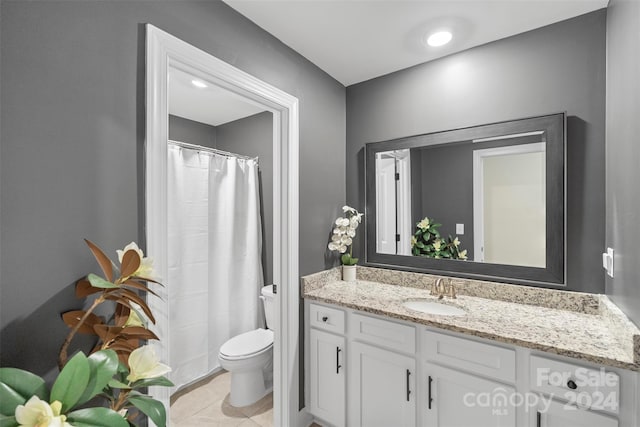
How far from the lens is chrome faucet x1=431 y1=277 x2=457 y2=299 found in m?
1.85

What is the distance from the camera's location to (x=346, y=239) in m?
2.25

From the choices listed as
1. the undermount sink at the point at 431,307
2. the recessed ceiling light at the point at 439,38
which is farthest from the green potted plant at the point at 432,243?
the recessed ceiling light at the point at 439,38

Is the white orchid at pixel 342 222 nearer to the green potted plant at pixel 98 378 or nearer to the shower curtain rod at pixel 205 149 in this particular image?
the shower curtain rod at pixel 205 149

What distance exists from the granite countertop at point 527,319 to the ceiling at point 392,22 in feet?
4.93

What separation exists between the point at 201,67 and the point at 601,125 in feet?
6.68

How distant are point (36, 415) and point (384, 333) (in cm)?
143

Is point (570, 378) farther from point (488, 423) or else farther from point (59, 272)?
point (59, 272)

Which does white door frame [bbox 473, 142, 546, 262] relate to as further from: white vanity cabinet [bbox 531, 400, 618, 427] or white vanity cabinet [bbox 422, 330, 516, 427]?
white vanity cabinet [bbox 531, 400, 618, 427]

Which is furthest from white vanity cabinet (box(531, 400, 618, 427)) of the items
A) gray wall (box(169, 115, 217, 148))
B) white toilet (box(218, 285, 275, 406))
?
gray wall (box(169, 115, 217, 148))

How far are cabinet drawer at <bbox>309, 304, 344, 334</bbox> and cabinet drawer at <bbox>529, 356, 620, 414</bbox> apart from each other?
3.13 ft

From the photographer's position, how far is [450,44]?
1.87m

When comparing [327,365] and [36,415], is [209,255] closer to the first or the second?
[327,365]

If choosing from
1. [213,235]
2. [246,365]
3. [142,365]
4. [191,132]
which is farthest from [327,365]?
[191,132]

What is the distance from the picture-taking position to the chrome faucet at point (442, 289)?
185 centimetres
